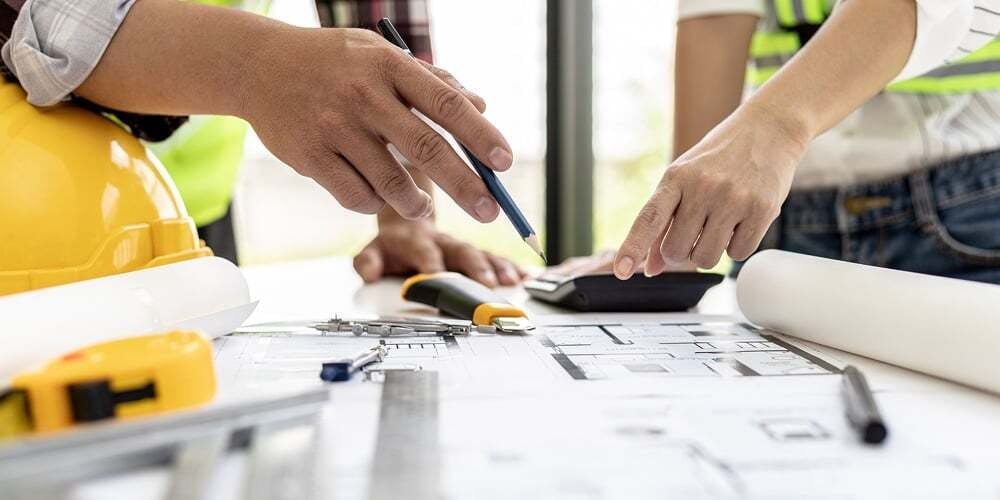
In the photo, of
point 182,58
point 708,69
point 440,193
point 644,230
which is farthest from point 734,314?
point 440,193

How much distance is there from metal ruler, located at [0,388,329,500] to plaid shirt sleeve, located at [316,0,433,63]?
88 cm

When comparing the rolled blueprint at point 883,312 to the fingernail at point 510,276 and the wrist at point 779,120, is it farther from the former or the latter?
the fingernail at point 510,276

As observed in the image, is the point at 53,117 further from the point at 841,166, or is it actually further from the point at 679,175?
the point at 841,166

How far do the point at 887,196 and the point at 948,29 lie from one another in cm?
33

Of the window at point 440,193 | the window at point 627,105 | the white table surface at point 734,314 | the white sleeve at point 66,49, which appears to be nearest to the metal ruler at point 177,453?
the white table surface at point 734,314

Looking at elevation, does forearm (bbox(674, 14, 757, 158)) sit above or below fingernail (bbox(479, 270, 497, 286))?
above

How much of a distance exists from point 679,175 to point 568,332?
152mm

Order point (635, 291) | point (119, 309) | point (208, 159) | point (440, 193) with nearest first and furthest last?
1. point (119, 309)
2. point (635, 291)
3. point (208, 159)
4. point (440, 193)

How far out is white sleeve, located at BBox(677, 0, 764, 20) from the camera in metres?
1.02

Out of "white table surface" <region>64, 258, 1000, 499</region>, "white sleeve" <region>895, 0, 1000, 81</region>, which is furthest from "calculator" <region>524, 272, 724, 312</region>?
"white sleeve" <region>895, 0, 1000, 81</region>

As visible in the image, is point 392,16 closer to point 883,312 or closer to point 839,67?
point 839,67

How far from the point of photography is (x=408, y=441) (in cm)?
40

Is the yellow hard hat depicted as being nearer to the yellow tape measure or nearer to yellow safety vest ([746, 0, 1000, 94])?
the yellow tape measure

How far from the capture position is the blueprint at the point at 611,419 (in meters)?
0.35
